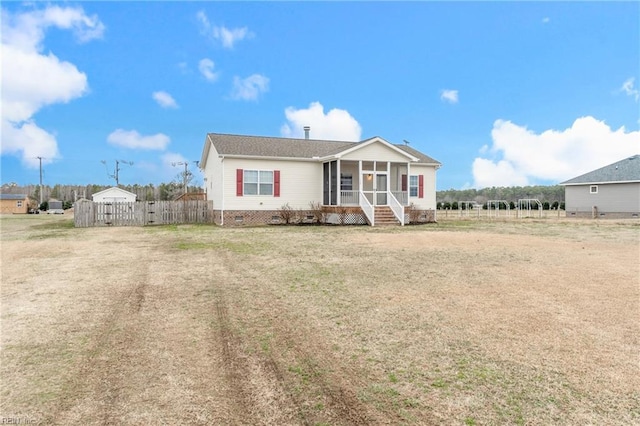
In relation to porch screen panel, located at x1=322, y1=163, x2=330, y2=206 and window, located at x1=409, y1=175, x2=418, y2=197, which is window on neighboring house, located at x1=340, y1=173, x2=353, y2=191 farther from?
window, located at x1=409, y1=175, x2=418, y2=197

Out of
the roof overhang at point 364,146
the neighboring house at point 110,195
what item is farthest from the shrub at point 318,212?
the neighboring house at point 110,195

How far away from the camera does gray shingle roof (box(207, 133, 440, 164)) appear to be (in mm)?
20734

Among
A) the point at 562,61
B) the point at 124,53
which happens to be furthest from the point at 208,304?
the point at 562,61

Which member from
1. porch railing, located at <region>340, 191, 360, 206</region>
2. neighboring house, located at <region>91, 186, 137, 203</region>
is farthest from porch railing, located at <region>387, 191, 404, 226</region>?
neighboring house, located at <region>91, 186, 137, 203</region>

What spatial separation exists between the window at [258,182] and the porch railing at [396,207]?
6.72 metres

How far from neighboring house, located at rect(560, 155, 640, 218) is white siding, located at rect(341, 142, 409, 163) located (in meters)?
20.5

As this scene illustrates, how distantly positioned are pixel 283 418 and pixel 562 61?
24.4 metres

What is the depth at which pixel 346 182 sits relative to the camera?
23.1 metres

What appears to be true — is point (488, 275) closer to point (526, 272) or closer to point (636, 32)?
point (526, 272)

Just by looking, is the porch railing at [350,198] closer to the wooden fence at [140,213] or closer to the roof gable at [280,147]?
the roof gable at [280,147]

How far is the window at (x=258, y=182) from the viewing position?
68.0 ft

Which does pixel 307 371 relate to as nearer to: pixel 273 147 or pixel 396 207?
pixel 396 207

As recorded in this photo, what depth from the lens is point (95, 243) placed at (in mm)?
12797

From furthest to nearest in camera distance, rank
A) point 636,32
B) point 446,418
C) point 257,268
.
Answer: point 636,32, point 257,268, point 446,418
